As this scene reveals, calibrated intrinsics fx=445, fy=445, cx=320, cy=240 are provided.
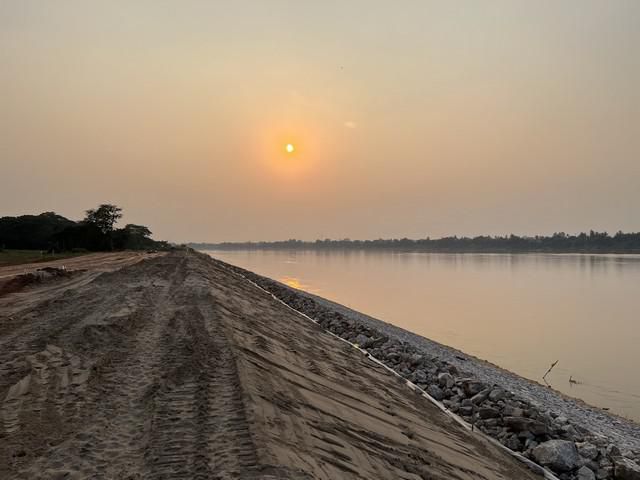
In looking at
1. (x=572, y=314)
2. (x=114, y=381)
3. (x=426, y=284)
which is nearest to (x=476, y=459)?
(x=114, y=381)

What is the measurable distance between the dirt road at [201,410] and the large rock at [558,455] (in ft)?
1.57

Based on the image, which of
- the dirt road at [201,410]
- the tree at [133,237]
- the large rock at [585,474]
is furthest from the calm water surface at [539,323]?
the tree at [133,237]

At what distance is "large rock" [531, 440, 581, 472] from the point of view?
22.8ft

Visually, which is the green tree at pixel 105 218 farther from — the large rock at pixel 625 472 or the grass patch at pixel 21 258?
the large rock at pixel 625 472

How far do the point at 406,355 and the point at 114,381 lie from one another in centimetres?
868

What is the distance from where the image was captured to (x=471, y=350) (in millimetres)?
19406

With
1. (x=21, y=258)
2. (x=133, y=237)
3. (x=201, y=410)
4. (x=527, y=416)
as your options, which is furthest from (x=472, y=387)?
(x=133, y=237)

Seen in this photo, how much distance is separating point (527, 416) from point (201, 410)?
6285mm

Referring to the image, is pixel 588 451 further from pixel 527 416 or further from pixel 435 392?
pixel 435 392

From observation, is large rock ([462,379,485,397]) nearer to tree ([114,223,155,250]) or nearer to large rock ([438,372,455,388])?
large rock ([438,372,455,388])

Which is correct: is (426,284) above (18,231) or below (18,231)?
below

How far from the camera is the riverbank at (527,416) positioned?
720cm

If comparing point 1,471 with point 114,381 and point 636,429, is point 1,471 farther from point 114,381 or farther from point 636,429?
point 636,429

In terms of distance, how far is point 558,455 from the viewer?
705 centimetres
